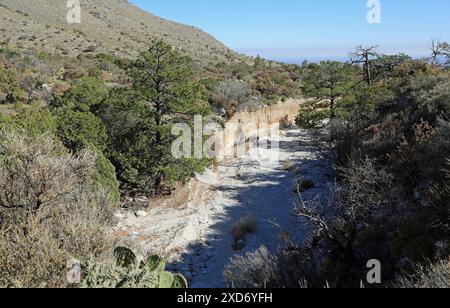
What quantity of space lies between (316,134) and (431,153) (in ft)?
36.2

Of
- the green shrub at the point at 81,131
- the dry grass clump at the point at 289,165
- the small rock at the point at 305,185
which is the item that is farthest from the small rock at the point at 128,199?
the dry grass clump at the point at 289,165

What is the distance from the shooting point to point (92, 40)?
148 ft

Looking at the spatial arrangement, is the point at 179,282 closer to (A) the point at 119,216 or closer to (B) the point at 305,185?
(A) the point at 119,216

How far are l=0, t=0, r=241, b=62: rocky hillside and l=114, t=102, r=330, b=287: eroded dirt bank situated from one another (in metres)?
27.7

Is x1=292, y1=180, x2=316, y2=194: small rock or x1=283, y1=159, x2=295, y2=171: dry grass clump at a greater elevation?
x1=283, y1=159, x2=295, y2=171: dry grass clump

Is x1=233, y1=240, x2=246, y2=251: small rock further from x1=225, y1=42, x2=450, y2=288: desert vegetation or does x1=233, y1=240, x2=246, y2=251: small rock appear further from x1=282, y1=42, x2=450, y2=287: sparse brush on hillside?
x1=282, y1=42, x2=450, y2=287: sparse brush on hillside

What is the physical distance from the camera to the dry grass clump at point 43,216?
5.61 metres

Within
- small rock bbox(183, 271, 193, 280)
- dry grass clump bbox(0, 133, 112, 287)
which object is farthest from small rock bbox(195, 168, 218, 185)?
small rock bbox(183, 271, 193, 280)

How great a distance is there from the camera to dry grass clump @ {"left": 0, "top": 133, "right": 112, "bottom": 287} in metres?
5.61

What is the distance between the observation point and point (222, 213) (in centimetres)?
1227

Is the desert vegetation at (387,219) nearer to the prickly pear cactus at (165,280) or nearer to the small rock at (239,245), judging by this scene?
the prickly pear cactus at (165,280)

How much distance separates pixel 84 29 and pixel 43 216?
161 ft
